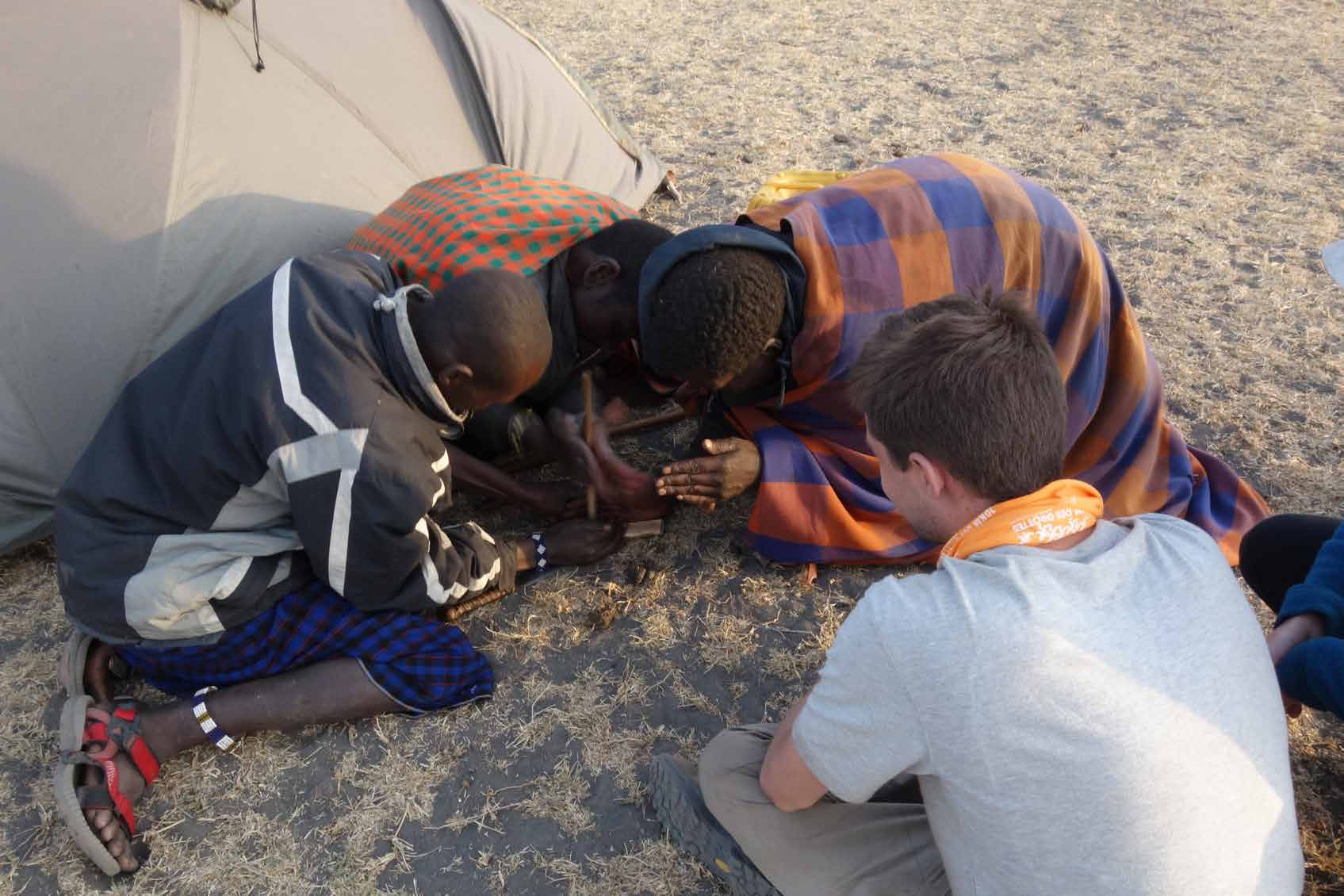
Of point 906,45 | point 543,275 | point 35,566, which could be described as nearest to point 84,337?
point 35,566

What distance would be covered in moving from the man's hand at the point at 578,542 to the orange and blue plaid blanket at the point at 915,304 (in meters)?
0.45

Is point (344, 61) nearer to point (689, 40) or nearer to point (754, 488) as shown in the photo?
point (754, 488)

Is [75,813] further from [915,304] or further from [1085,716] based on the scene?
[915,304]

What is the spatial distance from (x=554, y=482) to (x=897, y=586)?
6.00 ft

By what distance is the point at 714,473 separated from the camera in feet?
8.94

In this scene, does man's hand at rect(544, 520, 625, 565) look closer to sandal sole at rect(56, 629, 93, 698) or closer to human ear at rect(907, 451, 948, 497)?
sandal sole at rect(56, 629, 93, 698)

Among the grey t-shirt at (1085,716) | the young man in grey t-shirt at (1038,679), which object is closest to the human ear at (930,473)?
the young man in grey t-shirt at (1038,679)

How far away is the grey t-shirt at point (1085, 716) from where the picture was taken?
1.24m

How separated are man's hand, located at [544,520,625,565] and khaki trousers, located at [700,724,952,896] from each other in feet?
3.51

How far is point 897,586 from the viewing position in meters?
1.36

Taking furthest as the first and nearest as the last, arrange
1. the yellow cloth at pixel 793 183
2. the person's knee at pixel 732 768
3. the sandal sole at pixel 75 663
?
the yellow cloth at pixel 793 183, the sandal sole at pixel 75 663, the person's knee at pixel 732 768

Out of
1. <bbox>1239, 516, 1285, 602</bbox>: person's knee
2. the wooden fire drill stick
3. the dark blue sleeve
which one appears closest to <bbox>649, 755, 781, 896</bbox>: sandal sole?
the wooden fire drill stick

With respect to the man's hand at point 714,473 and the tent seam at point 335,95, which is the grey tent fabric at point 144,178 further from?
the man's hand at point 714,473

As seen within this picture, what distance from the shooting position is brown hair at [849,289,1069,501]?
4.97 ft
